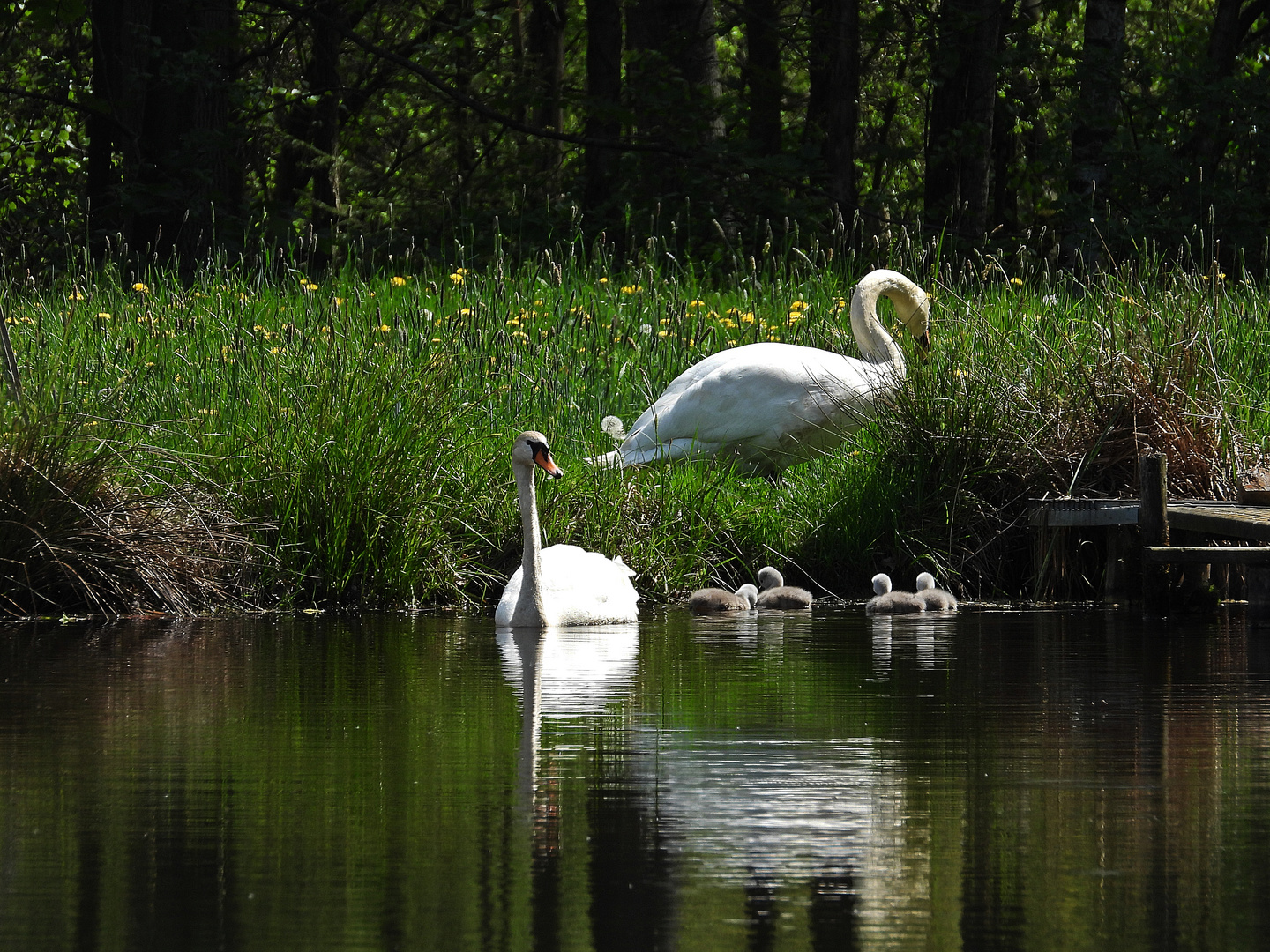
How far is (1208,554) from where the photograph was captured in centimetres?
865

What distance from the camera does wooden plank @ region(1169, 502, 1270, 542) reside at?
8.37 meters

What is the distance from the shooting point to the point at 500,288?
14.0 meters

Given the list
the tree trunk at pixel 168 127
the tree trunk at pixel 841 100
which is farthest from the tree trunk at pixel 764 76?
the tree trunk at pixel 168 127

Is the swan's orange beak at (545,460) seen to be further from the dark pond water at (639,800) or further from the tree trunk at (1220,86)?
the tree trunk at (1220,86)

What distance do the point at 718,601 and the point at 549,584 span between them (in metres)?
0.94

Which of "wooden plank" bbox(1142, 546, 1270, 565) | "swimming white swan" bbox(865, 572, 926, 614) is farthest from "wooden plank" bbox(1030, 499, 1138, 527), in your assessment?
"swimming white swan" bbox(865, 572, 926, 614)

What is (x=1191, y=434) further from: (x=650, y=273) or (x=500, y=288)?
(x=500, y=288)

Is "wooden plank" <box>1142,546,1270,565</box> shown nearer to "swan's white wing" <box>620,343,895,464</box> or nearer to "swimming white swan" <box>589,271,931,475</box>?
"swimming white swan" <box>589,271,931,475</box>

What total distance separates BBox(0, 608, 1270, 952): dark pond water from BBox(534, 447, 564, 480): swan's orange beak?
1.50m

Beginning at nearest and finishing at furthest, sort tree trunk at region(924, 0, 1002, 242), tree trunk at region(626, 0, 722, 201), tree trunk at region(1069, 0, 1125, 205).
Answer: tree trunk at region(626, 0, 722, 201) < tree trunk at region(1069, 0, 1125, 205) < tree trunk at region(924, 0, 1002, 242)

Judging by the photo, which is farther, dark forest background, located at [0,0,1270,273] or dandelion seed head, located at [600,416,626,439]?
dark forest background, located at [0,0,1270,273]

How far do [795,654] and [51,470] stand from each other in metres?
3.99

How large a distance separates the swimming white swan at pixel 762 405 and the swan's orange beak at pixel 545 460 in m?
2.01

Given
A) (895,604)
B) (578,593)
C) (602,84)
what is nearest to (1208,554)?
(895,604)
